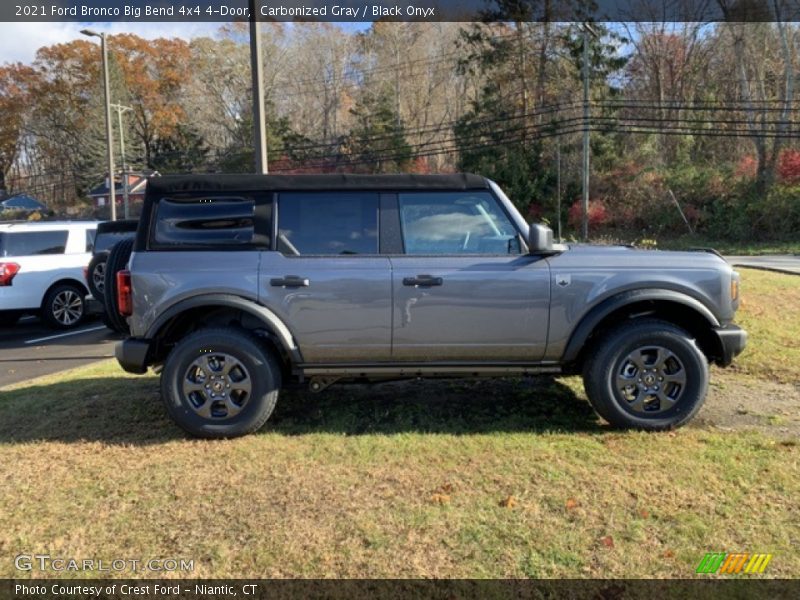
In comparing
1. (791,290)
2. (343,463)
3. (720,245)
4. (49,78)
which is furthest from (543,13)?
(49,78)

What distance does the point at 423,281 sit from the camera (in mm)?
4223

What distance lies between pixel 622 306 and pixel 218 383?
2880 mm

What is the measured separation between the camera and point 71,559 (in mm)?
2846

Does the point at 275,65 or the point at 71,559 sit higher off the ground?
the point at 275,65

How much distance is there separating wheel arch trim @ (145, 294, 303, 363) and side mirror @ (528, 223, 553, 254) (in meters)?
1.80

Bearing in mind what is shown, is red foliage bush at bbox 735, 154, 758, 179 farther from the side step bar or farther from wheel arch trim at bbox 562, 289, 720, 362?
the side step bar

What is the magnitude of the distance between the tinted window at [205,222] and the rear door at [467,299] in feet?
3.63

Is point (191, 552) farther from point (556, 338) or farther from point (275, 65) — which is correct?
point (275, 65)

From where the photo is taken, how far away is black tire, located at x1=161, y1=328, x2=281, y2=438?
425 cm

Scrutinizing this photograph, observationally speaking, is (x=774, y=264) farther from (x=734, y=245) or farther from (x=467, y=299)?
(x=467, y=299)

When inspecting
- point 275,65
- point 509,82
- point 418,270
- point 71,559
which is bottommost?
point 71,559

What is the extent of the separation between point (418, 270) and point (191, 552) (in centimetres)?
225

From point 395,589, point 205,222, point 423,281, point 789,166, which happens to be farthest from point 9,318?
point 789,166

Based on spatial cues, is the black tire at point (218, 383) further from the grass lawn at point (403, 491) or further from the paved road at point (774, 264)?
the paved road at point (774, 264)
